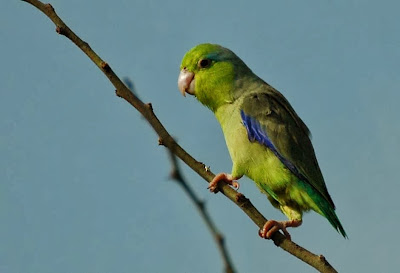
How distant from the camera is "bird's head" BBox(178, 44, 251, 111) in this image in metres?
7.45

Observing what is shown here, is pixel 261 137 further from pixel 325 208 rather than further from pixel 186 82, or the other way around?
pixel 186 82

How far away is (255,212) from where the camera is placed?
4922mm

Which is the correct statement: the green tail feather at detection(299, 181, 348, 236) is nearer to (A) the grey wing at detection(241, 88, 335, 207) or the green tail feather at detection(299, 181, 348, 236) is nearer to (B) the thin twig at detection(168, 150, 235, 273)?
(A) the grey wing at detection(241, 88, 335, 207)

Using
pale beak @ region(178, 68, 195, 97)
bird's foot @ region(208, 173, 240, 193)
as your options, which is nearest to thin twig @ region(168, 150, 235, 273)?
bird's foot @ region(208, 173, 240, 193)

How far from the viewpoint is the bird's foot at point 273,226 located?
5.53m

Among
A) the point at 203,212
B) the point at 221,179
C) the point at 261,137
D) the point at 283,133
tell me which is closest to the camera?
the point at 203,212

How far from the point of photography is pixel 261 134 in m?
6.80

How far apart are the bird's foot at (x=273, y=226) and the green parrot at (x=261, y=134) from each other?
11 mm

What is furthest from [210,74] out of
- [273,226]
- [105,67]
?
[105,67]

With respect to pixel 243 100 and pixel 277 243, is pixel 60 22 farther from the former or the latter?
pixel 243 100

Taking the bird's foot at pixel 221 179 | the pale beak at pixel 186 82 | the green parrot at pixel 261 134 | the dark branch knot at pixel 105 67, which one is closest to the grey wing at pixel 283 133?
the green parrot at pixel 261 134

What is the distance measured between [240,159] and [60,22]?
130 inches

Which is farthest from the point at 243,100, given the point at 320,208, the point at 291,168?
the point at 320,208

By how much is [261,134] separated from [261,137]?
0.04 metres
